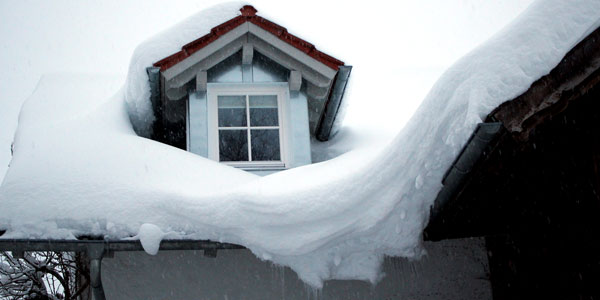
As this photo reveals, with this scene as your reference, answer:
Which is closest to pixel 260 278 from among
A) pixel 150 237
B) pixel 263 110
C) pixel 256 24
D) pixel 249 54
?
pixel 150 237

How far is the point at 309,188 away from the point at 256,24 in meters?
2.05

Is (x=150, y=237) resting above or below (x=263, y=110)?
below

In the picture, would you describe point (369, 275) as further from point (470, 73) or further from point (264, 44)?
point (264, 44)

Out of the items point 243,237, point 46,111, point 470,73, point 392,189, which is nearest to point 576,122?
point 470,73

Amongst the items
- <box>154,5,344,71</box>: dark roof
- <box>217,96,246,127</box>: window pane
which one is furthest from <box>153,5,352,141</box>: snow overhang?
<box>217,96,246,127</box>: window pane

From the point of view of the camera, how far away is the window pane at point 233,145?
15.8 ft

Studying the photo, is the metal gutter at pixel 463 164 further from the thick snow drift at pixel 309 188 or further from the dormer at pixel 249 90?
the dormer at pixel 249 90

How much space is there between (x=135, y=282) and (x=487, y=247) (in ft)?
8.62

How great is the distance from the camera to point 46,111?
5.36m

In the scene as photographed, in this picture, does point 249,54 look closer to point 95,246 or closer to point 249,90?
point 249,90

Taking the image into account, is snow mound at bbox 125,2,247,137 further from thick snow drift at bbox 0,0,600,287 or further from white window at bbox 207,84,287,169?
thick snow drift at bbox 0,0,600,287

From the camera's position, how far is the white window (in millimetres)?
4809

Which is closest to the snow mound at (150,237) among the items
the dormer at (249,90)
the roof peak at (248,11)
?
the dormer at (249,90)

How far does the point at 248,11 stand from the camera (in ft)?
16.0
